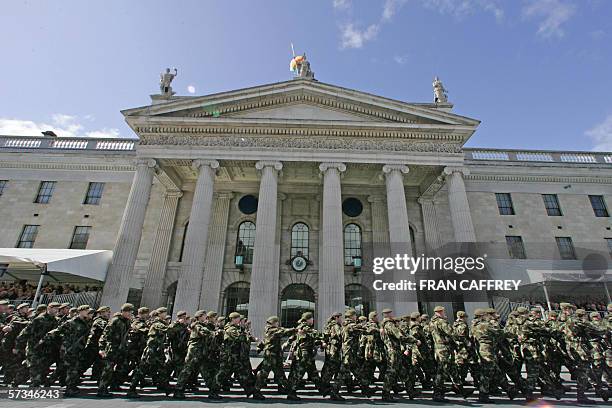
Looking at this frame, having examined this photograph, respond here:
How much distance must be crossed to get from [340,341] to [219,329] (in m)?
3.17

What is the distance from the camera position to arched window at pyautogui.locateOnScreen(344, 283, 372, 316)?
776 inches

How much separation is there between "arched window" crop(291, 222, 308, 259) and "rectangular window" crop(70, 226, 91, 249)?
12.9 metres

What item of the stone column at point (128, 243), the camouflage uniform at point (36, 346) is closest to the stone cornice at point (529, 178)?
the stone column at point (128, 243)

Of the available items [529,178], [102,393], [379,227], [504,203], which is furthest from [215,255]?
[529,178]

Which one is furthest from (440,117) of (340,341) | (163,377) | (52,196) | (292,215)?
(52,196)

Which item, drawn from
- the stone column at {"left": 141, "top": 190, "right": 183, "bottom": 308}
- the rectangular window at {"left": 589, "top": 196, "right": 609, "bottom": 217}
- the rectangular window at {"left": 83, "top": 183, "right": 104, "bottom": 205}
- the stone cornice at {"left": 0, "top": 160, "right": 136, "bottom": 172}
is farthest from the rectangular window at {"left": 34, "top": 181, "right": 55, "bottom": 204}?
the rectangular window at {"left": 589, "top": 196, "right": 609, "bottom": 217}

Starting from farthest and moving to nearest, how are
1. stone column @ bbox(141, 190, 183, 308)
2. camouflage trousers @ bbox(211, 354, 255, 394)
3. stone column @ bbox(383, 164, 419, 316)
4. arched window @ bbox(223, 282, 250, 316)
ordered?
arched window @ bbox(223, 282, 250, 316)
stone column @ bbox(141, 190, 183, 308)
stone column @ bbox(383, 164, 419, 316)
camouflage trousers @ bbox(211, 354, 255, 394)

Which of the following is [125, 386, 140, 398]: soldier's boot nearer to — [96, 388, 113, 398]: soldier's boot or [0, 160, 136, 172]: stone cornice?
[96, 388, 113, 398]: soldier's boot

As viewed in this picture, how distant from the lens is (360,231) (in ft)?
70.6

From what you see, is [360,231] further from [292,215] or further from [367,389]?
[367,389]

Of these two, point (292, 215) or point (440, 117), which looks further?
point (292, 215)

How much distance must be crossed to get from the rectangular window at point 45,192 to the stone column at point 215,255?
11078mm

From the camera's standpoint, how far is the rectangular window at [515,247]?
2091 centimetres

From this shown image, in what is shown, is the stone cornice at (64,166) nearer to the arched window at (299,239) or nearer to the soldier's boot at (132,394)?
the arched window at (299,239)
